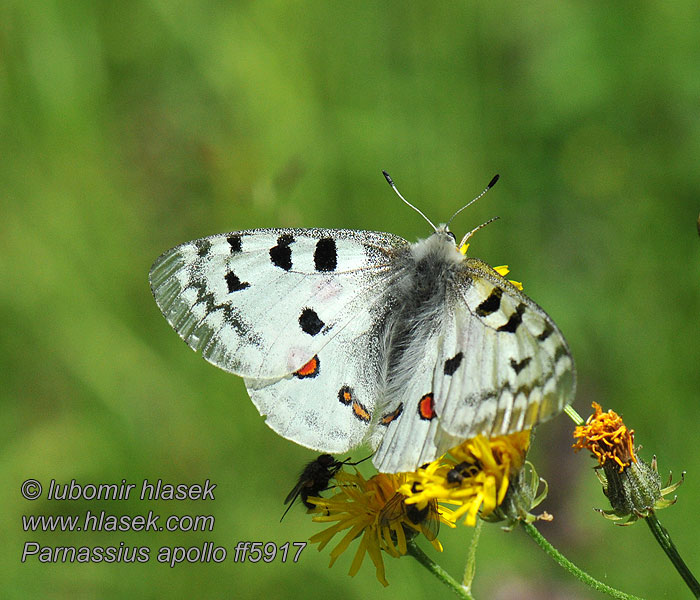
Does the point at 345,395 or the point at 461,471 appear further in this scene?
the point at 345,395

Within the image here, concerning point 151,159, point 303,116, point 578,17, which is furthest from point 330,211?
point 578,17

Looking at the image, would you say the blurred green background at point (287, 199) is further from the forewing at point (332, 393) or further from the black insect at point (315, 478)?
the forewing at point (332, 393)

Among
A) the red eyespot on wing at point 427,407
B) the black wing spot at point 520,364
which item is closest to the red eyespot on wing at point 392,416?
the red eyespot on wing at point 427,407

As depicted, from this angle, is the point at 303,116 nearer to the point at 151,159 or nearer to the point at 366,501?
the point at 151,159

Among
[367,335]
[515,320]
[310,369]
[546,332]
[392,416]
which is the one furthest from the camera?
[367,335]

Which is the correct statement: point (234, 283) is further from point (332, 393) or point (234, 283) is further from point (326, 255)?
point (332, 393)

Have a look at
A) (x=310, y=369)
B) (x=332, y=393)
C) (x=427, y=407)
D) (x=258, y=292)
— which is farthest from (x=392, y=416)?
(x=258, y=292)
